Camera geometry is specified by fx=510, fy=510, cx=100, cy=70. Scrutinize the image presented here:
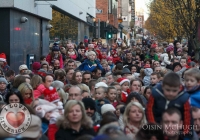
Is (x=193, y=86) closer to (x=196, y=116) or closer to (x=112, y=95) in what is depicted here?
(x=196, y=116)

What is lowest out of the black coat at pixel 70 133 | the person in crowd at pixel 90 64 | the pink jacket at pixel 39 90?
the black coat at pixel 70 133

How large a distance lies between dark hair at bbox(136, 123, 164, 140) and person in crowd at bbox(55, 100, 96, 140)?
3.07 feet

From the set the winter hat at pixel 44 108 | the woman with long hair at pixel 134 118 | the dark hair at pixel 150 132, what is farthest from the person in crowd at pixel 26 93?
the dark hair at pixel 150 132

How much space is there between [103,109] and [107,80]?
4210mm

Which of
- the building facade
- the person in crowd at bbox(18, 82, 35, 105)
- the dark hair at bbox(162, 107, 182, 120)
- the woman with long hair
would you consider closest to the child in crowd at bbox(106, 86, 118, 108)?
the person in crowd at bbox(18, 82, 35, 105)

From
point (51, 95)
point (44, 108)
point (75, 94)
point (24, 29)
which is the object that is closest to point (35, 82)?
point (75, 94)

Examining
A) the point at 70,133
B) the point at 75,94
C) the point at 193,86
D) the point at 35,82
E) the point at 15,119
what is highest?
the point at 193,86

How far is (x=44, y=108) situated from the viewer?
796 centimetres

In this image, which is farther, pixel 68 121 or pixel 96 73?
pixel 96 73

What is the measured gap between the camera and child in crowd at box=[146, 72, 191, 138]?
22.3 feet

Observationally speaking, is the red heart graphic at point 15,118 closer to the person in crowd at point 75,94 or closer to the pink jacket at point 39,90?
the person in crowd at point 75,94

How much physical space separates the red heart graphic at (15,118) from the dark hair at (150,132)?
1.55 meters

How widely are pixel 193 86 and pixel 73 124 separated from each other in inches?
81.7

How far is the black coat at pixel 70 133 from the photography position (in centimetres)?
696
